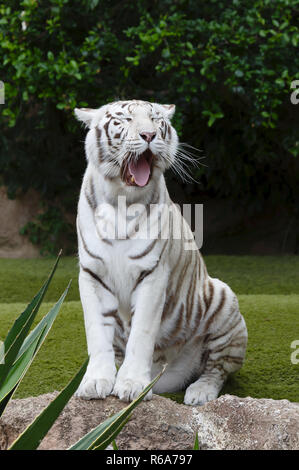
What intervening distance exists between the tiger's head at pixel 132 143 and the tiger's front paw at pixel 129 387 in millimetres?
758

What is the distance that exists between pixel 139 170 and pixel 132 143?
0.39 ft

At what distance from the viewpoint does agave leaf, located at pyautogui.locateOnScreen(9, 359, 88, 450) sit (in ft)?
4.83

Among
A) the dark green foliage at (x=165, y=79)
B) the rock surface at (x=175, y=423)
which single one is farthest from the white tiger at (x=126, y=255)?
the dark green foliage at (x=165, y=79)

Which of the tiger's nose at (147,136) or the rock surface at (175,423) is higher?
the tiger's nose at (147,136)

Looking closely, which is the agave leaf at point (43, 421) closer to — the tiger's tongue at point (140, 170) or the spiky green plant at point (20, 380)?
the spiky green plant at point (20, 380)

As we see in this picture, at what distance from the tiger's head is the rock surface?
898 millimetres

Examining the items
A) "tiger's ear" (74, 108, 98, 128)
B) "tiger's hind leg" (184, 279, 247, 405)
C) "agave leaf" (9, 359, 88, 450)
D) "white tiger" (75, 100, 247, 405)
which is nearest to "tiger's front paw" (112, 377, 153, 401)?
"white tiger" (75, 100, 247, 405)

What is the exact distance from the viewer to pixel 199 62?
5723mm

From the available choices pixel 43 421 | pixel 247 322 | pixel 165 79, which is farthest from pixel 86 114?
pixel 165 79

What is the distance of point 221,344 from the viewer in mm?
3072

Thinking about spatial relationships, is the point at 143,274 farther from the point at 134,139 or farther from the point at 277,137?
the point at 277,137

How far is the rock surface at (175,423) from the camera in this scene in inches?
96.8

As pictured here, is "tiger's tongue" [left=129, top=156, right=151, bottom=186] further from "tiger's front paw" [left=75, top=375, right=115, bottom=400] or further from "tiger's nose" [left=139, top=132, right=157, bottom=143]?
"tiger's front paw" [left=75, top=375, right=115, bottom=400]
